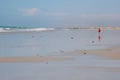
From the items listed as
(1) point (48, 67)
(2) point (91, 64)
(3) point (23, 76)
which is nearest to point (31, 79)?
(3) point (23, 76)

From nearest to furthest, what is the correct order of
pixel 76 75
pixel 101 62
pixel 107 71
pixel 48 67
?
pixel 76 75 → pixel 107 71 → pixel 48 67 → pixel 101 62

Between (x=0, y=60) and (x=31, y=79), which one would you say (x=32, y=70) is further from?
(x=0, y=60)

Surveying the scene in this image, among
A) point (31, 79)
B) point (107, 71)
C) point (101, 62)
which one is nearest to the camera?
point (31, 79)

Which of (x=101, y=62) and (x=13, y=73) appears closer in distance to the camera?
(x=13, y=73)

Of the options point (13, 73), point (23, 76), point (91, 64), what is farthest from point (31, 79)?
point (91, 64)

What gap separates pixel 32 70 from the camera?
354 inches

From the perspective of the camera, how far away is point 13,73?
8523 mm

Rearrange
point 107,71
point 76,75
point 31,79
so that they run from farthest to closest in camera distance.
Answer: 1. point 107,71
2. point 76,75
3. point 31,79

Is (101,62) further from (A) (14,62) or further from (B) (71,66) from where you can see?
(A) (14,62)

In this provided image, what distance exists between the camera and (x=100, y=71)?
28.7ft

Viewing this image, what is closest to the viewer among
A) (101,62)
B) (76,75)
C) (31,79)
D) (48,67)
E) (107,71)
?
(31,79)

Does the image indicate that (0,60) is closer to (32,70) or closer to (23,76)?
(32,70)

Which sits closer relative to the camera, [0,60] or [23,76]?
[23,76]

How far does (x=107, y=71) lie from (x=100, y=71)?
0.20 m
